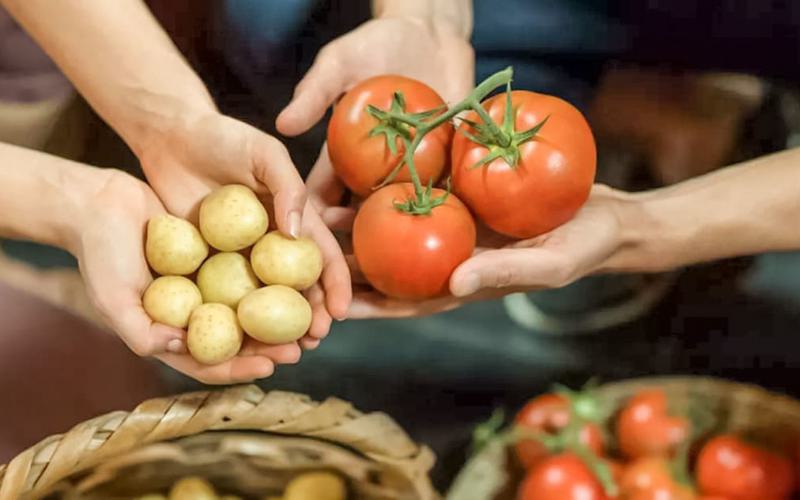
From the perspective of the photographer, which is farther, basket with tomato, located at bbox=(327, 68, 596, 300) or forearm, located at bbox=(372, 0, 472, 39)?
forearm, located at bbox=(372, 0, 472, 39)

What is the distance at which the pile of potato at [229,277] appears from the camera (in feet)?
1.79

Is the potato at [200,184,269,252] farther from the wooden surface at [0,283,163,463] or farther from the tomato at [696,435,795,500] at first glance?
the tomato at [696,435,795,500]

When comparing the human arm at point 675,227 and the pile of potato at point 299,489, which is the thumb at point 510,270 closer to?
the human arm at point 675,227

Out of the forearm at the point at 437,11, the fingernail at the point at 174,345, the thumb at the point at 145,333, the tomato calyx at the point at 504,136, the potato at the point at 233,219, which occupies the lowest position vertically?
the fingernail at the point at 174,345

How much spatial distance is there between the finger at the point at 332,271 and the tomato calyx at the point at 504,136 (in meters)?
0.11

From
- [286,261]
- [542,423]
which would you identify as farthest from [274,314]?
[542,423]

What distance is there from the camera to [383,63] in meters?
0.67

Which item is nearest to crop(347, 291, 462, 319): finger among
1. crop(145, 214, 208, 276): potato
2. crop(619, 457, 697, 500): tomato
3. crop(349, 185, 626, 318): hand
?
crop(349, 185, 626, 318): hand

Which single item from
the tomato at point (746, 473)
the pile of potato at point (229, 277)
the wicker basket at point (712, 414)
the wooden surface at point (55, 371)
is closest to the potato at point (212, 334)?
the pile of potato at point (229, 277)

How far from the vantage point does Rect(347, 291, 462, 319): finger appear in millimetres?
621

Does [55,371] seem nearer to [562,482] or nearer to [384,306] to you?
[384,306]

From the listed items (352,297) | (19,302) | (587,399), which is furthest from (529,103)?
(19,302)

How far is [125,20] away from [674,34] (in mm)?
416

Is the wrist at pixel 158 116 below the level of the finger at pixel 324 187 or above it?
above
